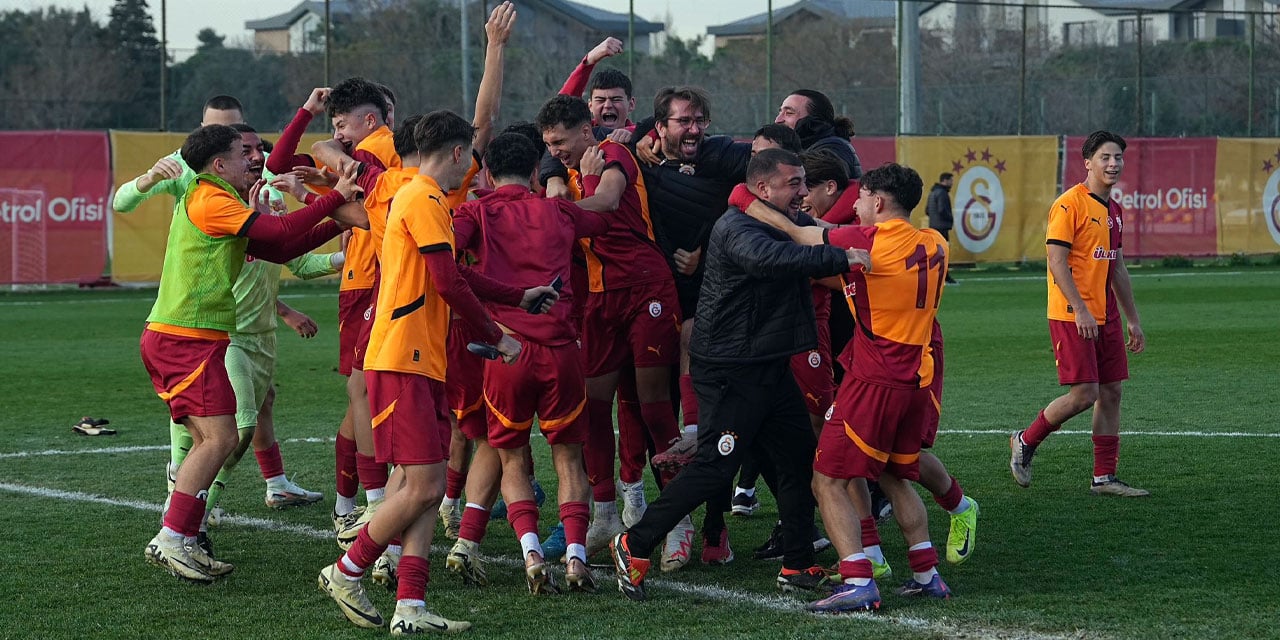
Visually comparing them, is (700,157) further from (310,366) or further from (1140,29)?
(1140,29)

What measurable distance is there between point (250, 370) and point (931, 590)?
4020 millimetres

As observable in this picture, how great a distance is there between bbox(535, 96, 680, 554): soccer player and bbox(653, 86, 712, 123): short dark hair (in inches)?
11.0

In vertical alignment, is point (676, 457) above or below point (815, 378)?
below

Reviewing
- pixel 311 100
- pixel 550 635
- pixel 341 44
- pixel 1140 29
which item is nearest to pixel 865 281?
pixel 550 635

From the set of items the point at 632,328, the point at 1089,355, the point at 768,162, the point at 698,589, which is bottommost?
the point at 698,589

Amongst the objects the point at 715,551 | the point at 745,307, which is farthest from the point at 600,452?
the point at 745,307

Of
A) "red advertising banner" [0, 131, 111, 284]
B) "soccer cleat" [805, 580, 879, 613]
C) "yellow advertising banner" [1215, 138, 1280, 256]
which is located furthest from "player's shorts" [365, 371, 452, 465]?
"yellow advertising banner" [1215, 138, 1280, 256]

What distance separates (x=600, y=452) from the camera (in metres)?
7.40

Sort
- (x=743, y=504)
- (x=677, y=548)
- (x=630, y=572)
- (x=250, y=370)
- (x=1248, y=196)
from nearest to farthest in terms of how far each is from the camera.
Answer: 1. (x=630, y=572)
2. (x=677, y=548)
3. (x=250, y=370)
4. (x=743, y=504)
5. (x=1248, y=196)

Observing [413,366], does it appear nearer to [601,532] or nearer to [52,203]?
[601,532]

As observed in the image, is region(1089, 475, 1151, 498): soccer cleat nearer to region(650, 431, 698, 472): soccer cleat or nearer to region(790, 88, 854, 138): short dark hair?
region(790, 88, 854, 138): short dark hair

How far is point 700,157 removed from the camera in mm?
7516

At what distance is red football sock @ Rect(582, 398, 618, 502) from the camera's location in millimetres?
7402

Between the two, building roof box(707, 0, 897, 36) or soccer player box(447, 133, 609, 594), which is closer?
soccer player box(447, 133, 609, 594)
